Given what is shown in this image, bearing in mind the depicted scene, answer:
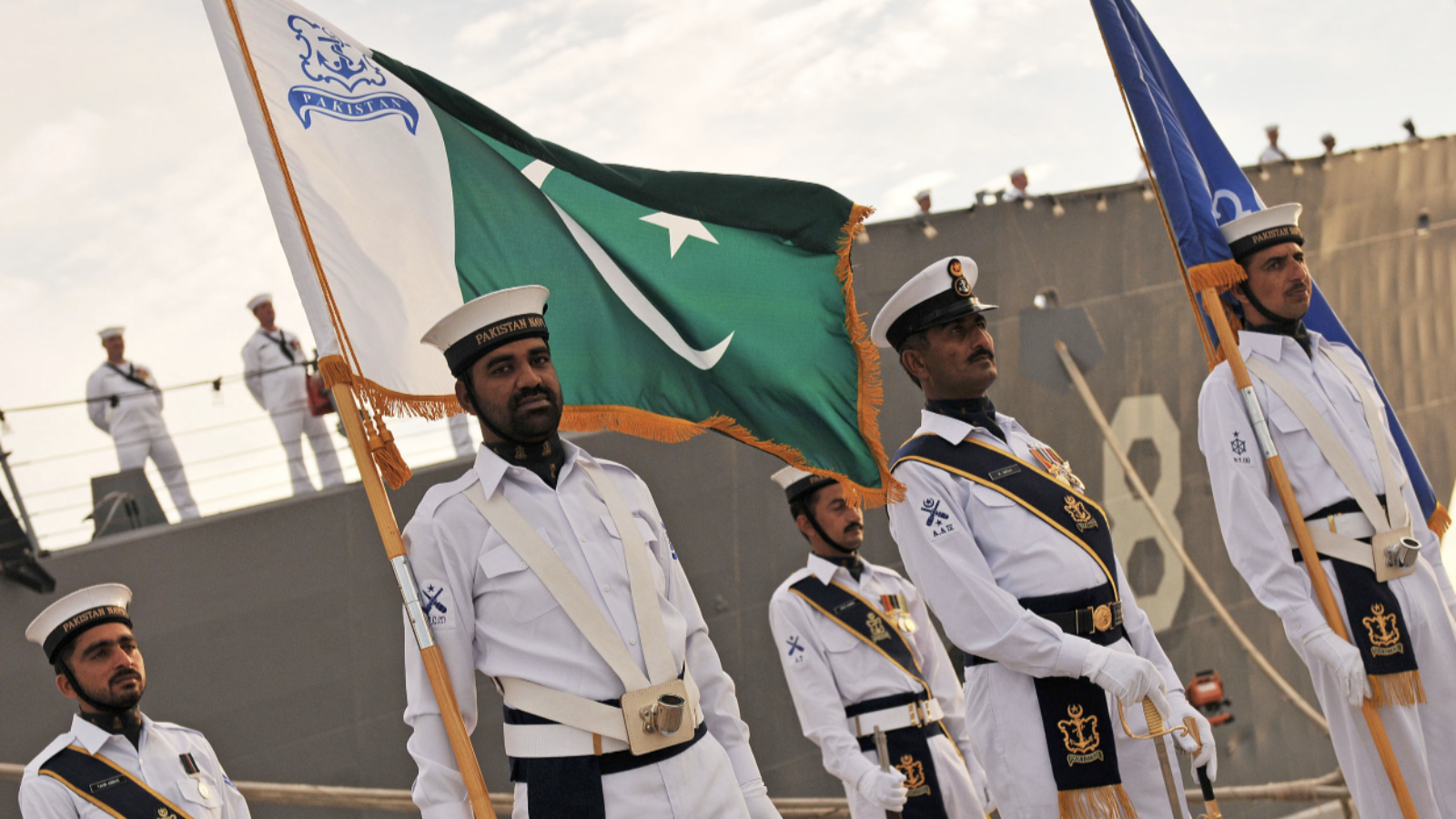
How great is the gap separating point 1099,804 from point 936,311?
131 centimetres

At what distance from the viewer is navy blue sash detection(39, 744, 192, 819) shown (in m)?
3.77

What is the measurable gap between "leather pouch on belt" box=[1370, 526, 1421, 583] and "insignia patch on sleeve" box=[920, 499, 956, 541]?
1394mm

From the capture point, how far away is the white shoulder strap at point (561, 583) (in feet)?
7.55

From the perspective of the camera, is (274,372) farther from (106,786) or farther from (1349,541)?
(1349,541)

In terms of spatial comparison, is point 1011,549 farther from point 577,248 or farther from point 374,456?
point 374,456

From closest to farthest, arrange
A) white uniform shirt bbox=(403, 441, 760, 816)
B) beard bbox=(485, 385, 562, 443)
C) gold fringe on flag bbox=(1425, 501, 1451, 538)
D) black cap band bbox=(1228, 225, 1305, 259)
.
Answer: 1. white uniform shirt bbox=(403, 441, 760, 816)
2. beard bbox=(485, 385, 562, 443)
3. black cap band bbox=(1228, 225, 1305, 259)
4. gold fringe on flag bbox=(1425, 501, 1451, 538)

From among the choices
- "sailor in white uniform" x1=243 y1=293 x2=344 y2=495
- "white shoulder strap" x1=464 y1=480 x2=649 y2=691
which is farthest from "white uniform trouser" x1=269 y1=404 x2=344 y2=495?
"white shoulder strap" x1=464 y1=480 x2=649 y2=691

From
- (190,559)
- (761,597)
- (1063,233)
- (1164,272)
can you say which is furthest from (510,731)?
(1164,272)

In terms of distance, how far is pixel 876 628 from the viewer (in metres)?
4.55

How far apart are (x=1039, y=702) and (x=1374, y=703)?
3.97 ft

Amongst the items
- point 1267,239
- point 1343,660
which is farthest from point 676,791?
point 1267,239

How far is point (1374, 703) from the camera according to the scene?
137 inches

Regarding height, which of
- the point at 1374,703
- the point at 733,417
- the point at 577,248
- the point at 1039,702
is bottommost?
the point at 1374,703

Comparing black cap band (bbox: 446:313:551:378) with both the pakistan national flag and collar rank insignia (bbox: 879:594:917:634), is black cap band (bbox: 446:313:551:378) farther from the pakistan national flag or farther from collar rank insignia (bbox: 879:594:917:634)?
collar rank insignia (bbox: 879:594:917:634)
